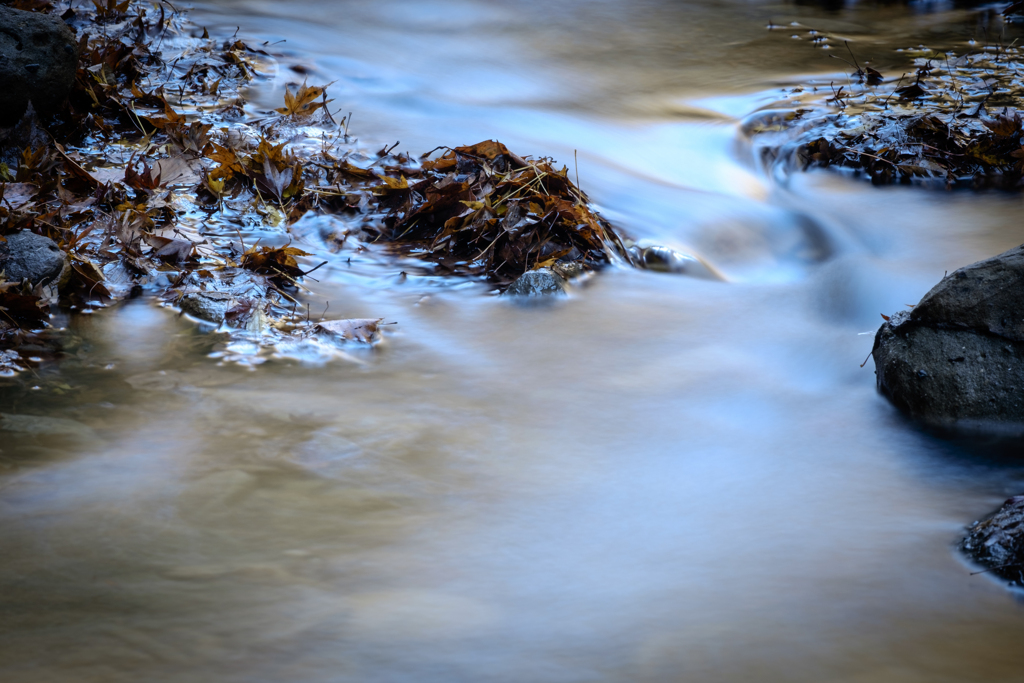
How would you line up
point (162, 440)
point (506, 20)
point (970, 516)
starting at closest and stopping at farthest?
point (970, 516) < point (162, 440) < point (506, 20)

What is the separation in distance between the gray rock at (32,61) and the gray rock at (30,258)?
151 centimetres

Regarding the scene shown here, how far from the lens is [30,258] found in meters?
3.50

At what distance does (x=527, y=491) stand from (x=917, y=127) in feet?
15.3

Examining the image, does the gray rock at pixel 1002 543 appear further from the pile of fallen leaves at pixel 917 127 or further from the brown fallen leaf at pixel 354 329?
the pile of fallen leaves at pixel 917 127

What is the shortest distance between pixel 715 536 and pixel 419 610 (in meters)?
0.90

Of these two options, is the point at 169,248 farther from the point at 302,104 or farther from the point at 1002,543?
the point at 1002,543

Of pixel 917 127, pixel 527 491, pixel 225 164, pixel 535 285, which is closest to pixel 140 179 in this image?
pixel 225 164

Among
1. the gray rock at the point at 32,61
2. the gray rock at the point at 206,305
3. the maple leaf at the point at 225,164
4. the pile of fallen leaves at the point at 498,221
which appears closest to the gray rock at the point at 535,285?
the pile of fallen leaves at the point at 498,221

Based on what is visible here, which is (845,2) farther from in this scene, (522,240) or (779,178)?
(522,240)

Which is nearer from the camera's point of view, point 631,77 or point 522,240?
point 522,240

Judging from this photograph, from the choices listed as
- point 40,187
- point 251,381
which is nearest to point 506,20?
point 40,187

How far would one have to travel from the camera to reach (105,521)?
2.39 metres

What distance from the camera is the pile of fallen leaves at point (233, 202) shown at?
3.79 m

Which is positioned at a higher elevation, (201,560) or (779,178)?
(779,178)
